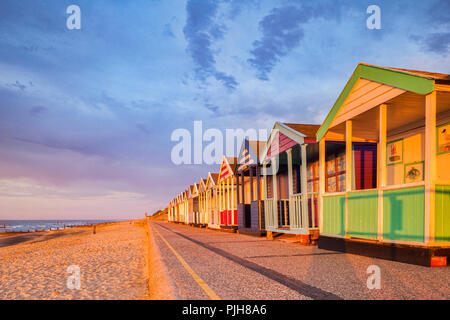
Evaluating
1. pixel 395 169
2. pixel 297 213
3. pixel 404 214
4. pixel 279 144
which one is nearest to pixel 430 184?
pixel 404 214

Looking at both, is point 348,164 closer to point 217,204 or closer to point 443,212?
point 443,212

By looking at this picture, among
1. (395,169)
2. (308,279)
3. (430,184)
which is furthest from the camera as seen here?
(395,169)

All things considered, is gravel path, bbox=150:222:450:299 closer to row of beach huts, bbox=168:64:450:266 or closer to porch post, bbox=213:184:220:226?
row of beach huts, bbox=168:64:450:266

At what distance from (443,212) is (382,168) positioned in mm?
1494

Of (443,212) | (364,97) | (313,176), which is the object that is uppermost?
(364,97)

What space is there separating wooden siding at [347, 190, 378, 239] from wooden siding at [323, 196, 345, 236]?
345mm

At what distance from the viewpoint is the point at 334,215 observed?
8.51 m

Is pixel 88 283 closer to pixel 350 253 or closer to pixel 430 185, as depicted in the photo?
pixel 350 253

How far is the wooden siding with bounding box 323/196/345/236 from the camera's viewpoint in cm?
819

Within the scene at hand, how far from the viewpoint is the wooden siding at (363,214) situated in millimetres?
6934

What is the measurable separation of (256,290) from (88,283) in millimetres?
4096

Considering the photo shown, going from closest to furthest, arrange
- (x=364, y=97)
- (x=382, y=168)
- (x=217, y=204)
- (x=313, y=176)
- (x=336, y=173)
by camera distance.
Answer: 1. (x=382, y=168)
2. (x=364, y=97)
3. (x=336, y=173)
4. (x=313, y=176)
5. (x=217, y=204)

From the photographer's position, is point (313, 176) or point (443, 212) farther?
point (313, 176)

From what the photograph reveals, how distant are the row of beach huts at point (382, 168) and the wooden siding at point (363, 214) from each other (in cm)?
2
